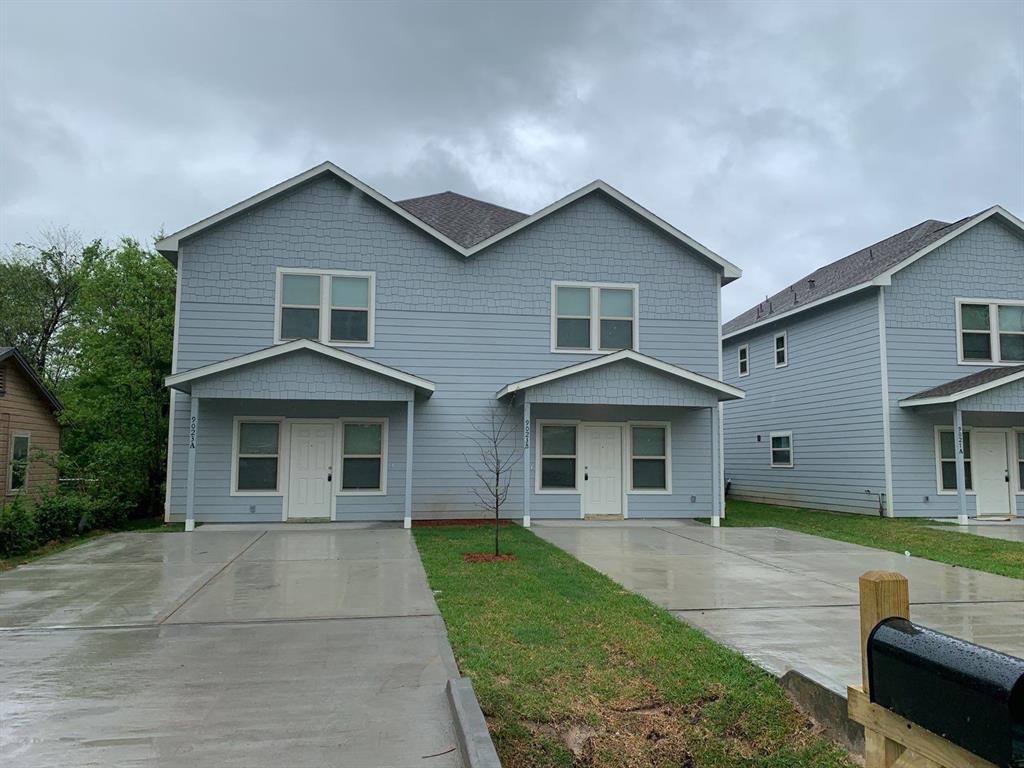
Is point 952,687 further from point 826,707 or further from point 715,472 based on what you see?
point 715,472

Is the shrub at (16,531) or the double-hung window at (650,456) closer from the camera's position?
the shrub at (16,531)

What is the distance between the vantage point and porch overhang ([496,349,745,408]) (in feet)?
46.6

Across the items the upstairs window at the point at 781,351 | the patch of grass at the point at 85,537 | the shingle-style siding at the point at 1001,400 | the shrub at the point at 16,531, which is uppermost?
the upstairs window at the point at 781,351

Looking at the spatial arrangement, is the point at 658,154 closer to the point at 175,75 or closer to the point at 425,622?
the point at 175,75

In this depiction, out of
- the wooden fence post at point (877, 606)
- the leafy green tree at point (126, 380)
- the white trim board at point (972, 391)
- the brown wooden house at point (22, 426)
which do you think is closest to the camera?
the wooden fence post at point (877, 606)

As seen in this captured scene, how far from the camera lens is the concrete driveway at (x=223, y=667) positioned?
3.77 meters

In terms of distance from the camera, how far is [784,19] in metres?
14.6

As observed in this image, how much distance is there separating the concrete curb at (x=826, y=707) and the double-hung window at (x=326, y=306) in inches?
465

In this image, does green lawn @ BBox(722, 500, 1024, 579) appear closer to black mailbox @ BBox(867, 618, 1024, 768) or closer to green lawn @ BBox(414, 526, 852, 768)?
green lawn @ BBox(414, 526, 852, 768)

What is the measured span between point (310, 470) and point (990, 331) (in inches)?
644

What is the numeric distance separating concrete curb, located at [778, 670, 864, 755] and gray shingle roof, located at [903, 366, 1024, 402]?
530 inches

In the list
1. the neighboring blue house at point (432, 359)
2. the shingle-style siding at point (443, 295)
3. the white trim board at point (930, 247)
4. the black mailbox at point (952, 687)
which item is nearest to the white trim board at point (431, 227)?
the neighboring blue house at point (432, 359)

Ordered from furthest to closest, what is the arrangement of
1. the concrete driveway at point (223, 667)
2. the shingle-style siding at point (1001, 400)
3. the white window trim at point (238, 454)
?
the shingle-style siding at point (1001, 400) < the white window trim at point (238, 454) < the concrete driveway at point (223, 667)

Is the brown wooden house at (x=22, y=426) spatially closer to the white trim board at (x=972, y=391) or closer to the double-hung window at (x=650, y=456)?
the double-hung window at (x=650, y=456)
